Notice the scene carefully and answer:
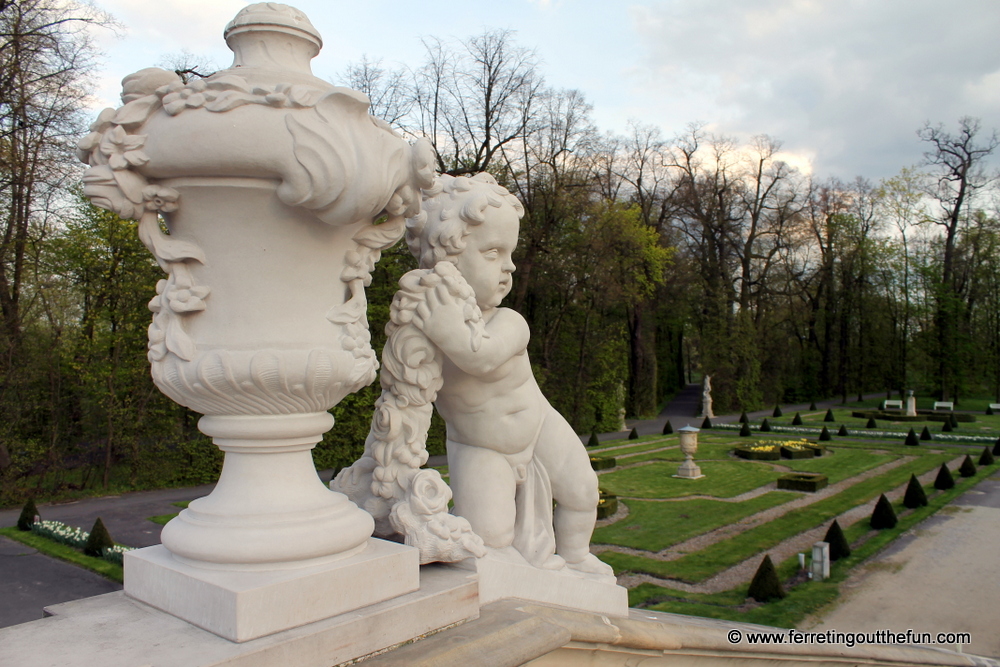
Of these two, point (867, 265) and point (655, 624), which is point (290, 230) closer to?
point (655, 624)

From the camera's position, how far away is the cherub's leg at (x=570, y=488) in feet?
11.2

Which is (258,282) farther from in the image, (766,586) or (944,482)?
(944,482)

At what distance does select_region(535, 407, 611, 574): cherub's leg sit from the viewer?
3.41 meters

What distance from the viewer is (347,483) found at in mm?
2795

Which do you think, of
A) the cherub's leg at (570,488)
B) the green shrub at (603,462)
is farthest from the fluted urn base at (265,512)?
the green shrub at (603,462)

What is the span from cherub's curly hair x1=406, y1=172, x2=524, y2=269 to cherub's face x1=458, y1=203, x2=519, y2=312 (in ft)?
0.12

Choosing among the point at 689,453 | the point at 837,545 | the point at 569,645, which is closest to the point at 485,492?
the point at 569,645

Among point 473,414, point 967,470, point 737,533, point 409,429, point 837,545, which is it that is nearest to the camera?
point 409,429

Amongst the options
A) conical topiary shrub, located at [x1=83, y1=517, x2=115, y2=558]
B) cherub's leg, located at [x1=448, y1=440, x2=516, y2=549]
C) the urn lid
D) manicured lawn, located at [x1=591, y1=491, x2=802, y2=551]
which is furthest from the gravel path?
the urn lid

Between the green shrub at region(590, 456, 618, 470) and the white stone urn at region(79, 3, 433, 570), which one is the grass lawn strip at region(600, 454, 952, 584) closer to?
the green shrub at region(590, 456, 618, 470)

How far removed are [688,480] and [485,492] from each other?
1376 cm

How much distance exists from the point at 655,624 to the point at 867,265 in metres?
39.3

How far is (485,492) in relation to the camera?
10.0 feet

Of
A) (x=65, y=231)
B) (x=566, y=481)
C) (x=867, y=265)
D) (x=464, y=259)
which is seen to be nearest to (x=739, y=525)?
(x=566, y=481)
